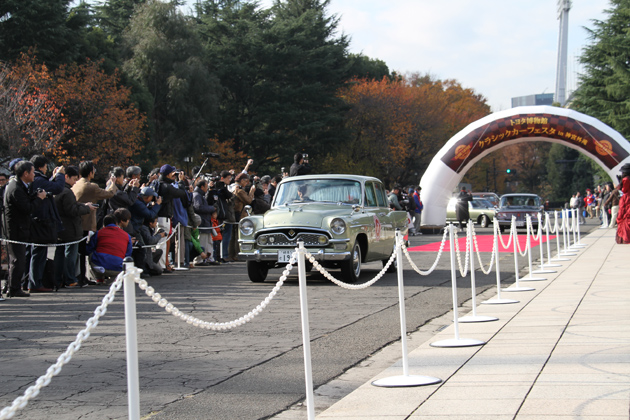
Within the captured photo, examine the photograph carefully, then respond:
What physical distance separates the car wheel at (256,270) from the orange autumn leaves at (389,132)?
4600 centimetres

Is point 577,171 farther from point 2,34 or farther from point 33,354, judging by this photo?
point 33,354

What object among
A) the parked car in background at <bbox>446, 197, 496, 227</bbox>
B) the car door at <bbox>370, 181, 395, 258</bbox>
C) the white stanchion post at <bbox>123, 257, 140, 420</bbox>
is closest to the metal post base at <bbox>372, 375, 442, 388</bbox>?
the white stanchion post at <bbox>123, 257, 140, 420</bbox>

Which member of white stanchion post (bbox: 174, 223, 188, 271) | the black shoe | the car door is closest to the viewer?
the black shoe

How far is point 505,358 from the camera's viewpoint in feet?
20.6

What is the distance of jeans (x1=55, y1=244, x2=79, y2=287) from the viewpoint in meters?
12.2

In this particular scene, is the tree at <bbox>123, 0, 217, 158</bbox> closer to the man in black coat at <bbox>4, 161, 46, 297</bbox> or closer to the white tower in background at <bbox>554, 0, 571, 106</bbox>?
the man in black coat at <bbox>4, 161, 46, 297</bbox>

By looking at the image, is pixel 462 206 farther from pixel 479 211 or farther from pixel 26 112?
pixel 26 112

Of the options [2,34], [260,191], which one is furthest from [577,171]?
[260,191]

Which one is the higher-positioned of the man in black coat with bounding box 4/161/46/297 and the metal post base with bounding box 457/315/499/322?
the man in black coat with bounding box 4/161/46/297

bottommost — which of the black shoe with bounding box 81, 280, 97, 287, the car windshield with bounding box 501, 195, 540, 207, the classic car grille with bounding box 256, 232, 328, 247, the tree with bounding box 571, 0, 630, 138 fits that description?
the black shoe with bounding box 81, 280, 97, 287

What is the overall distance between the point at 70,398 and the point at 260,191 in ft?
42.6

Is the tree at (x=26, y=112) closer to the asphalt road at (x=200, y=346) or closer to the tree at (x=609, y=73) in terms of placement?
the asphalt road at (x=200, y=346)

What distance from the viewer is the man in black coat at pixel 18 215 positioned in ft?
35.6

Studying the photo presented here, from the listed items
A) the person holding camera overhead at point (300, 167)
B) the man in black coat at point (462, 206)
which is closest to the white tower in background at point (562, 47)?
the man in black coat at point (462, 206)
